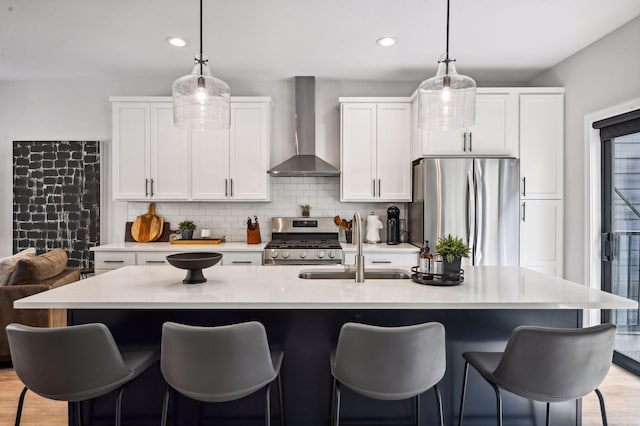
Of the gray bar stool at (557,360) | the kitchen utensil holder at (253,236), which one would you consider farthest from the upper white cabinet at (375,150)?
the gray bar stool at (557,360)

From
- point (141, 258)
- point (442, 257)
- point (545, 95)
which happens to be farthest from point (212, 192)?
point (545, 95)

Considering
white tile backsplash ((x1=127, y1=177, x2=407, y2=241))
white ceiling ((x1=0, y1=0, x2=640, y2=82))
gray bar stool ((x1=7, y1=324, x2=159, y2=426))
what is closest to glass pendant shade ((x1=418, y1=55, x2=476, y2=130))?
white ceiling ((x1=0, y1=0, x2=640, y2=82))

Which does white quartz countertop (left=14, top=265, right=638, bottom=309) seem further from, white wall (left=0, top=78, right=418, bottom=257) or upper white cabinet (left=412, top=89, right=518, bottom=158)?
white wall (left=0, top=78, right=418, bottom=257)

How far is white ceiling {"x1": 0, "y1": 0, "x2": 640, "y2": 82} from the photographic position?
289cm

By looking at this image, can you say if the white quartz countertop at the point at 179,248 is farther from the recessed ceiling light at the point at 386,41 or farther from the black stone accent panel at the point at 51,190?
the recessed ceiling light at the point at 386,41

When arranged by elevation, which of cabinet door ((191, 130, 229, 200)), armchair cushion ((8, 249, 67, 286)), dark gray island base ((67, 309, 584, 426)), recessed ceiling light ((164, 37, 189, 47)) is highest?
recessed ceiling light ((164, 37, 189, 47))

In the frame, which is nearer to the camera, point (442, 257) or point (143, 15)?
point (442, 257)

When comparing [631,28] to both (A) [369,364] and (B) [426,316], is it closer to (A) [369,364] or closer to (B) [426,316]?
(B) [426,316]

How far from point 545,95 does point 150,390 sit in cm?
415

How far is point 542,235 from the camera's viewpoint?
397cm

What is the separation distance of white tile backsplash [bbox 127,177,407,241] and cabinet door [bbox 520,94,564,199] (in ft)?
4.32

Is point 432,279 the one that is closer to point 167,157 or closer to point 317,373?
point 317,373

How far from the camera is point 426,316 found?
6.76 feet

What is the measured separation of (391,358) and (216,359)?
674 mm
